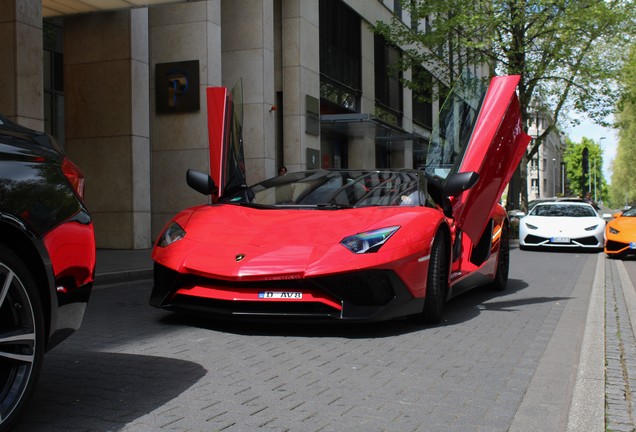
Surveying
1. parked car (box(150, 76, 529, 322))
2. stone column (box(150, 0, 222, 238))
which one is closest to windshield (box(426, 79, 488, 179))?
parked car (box(150, 76, 529, 322))

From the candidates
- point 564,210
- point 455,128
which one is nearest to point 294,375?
point 455,128

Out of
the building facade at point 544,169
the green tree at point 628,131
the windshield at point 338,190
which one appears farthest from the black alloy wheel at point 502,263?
the building facade at point 544,169

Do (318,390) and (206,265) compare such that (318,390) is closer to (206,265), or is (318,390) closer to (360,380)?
(360,380)

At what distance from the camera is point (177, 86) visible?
55.1 feet

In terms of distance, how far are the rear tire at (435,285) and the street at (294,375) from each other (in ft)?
0.47

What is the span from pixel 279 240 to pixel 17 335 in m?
2.55

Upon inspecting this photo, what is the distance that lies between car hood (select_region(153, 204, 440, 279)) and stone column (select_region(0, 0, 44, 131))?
6.63 metres

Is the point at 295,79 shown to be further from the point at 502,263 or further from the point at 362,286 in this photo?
the point at 362,286

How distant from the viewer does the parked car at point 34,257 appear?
288 cm

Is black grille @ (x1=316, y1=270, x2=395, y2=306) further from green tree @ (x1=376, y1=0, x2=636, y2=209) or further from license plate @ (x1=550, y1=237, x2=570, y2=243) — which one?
green tree @ (x1=376, y1=0, x2=636, y2=209)

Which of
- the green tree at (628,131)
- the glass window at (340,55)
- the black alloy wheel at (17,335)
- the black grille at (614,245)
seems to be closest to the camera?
the black alloy wheel at (17,335)

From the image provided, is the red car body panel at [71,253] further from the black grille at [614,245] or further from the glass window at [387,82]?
the glass window at [387,82]

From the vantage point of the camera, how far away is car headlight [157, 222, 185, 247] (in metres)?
5.54

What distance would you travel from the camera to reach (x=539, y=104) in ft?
100
